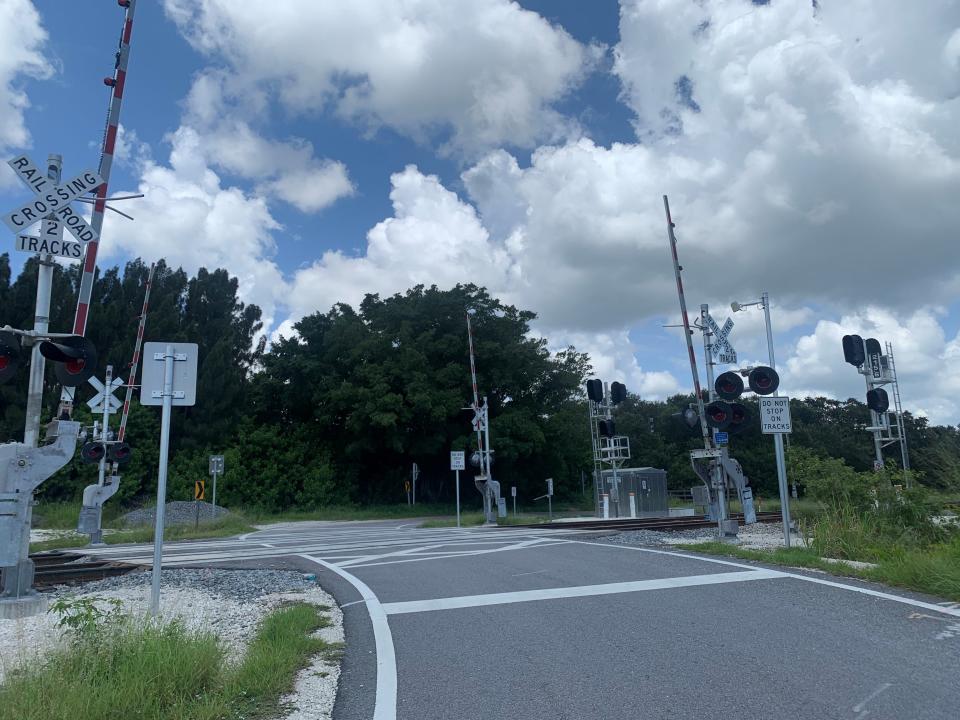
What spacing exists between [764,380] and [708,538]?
3797 mm

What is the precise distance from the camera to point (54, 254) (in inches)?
335

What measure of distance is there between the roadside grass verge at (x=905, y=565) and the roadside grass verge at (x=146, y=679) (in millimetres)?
6426

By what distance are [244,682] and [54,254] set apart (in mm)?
6106

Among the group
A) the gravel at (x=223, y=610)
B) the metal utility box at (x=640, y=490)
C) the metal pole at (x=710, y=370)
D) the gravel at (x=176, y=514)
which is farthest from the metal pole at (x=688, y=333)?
the gravel at (x=176, y=514)

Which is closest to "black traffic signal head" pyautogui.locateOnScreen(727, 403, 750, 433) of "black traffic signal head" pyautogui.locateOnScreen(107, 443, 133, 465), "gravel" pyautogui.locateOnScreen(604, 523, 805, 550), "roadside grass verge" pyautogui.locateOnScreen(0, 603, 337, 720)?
"gravel" pyautogui.locateOnScreen(604, 523, 805, 550)

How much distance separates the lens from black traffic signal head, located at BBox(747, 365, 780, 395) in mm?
12547

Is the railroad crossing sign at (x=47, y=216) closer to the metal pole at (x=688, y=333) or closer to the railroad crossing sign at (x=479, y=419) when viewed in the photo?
the metal pole at (x=688, y=333)

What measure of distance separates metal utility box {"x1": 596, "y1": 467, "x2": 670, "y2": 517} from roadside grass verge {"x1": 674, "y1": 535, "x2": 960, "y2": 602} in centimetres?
1969

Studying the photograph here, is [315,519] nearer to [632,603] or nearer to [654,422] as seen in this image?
[632,603]

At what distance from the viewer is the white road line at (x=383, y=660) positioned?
14.9 ft

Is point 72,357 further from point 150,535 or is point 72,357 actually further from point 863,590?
point 150,535

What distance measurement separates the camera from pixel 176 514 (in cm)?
3127

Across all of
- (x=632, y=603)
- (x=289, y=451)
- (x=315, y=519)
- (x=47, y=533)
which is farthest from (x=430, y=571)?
(x=289, y=451)

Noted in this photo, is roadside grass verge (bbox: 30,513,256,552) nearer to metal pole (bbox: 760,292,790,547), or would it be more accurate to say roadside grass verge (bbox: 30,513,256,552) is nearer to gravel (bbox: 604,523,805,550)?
gravel (bbox: 604,523,805,550)
